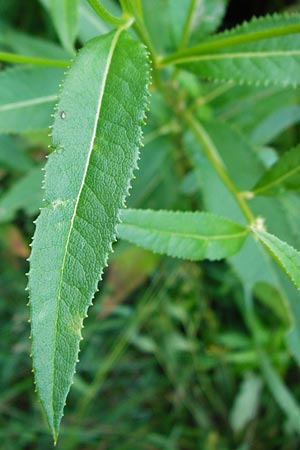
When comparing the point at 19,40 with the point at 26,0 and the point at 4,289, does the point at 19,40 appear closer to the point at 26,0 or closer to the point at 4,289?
the point at 26,0

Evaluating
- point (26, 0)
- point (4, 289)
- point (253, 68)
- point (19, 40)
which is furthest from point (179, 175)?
point (26, 0)

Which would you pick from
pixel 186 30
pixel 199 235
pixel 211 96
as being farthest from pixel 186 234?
pixel 211 96

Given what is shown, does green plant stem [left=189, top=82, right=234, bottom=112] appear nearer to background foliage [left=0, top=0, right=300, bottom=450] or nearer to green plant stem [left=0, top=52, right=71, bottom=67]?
background foliage [left=0, top=0, right=300, bottom=450]

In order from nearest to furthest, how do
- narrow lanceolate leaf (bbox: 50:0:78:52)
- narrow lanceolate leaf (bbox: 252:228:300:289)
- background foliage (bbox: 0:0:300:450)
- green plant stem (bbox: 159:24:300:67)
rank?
1. narrow lanceolate leaf (bbox: 252:228:300:289)
2. green plant stem (bbox: 159:24:300:67)
3. narrow lanceolate leaf (bbox: 50:0:78:52)
4. background foliage (bbox: 0:0:300:450)

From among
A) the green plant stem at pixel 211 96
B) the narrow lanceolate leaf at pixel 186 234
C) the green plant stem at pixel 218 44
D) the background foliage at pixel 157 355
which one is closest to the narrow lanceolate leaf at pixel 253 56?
the green plant stem at pixel 218 44

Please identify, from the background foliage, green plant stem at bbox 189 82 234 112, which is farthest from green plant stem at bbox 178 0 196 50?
the background foliage

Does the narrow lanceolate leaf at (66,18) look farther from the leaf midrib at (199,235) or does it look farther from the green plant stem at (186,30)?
the leaf midrib at (199,235)
